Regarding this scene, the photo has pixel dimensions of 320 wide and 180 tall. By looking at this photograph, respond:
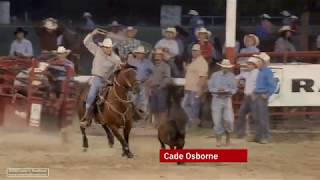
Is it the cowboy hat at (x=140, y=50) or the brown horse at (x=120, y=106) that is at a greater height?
the cowboy hat at (x=140, y=50)

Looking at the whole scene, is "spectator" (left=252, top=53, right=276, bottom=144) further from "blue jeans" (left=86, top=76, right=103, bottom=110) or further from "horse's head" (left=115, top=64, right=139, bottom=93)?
"blue jeans" (left=86, top=76, right=103, bottom=110)

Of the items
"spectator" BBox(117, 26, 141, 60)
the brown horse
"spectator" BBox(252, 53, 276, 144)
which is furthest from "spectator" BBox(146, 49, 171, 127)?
the brown horse

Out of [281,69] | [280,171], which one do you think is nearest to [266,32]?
[281,69]

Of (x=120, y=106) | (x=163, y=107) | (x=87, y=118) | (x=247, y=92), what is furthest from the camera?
(x=163, y=107)

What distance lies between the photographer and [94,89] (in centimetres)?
1529

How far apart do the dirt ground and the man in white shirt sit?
33 centimetres

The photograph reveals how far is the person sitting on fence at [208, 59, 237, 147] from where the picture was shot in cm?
1647

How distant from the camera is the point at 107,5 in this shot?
134 feet

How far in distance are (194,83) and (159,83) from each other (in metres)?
0.69

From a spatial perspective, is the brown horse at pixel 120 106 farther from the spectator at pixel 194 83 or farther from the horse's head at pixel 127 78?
the spectator at pixel 194 83


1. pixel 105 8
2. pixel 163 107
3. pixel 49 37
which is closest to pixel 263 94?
pixel 163 107

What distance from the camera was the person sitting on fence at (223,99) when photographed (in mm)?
16469

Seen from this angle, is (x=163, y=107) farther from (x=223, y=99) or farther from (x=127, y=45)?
(x=127, y=45)

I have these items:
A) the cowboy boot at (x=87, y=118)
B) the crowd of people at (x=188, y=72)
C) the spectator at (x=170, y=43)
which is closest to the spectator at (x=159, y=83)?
the crowd of people at (x=188, y=72)
